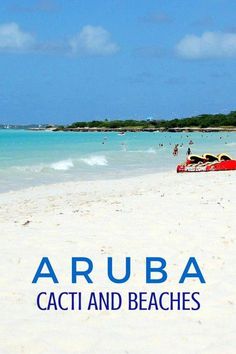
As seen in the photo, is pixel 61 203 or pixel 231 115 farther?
pixel 231 115

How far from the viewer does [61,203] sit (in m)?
13.0

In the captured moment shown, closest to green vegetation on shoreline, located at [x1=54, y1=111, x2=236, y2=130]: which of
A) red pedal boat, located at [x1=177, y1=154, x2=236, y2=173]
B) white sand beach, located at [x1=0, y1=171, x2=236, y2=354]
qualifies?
red pedal boat, located at [x1=177, y1=154, x2=236, y2=173]

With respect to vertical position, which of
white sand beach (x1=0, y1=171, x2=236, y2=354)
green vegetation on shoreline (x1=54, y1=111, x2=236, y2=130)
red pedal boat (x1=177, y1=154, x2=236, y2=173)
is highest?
white sand beach (x1=0, y1=171, x2=236, y2=354)

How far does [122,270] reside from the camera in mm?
6289

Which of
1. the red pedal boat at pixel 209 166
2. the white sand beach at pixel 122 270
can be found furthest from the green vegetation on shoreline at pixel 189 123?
the white sand beach at pixel 122 270

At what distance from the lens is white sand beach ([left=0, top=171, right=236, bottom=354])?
4496 millimetres

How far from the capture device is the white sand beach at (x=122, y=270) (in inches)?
177

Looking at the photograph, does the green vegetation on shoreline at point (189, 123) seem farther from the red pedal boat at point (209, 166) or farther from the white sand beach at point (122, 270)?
the white sand beach at point (122, 270)

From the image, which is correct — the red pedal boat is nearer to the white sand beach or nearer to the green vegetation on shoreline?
the white sand beach

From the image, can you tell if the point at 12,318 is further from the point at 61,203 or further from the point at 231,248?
the point at 61,203

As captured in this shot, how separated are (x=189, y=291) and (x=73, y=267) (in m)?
1.54

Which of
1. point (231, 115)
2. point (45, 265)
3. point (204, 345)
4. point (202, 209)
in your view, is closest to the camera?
point (204, 345)

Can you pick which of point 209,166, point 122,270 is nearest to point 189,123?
point 209,166

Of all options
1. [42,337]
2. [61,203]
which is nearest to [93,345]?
[42,337]
